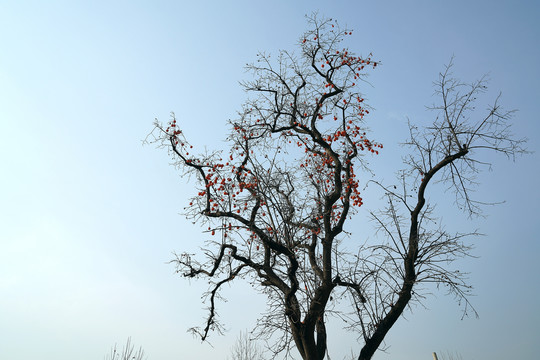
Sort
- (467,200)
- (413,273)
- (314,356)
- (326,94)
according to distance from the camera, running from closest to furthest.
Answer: (314,356)
(413,273)
(467,200)
(326,94)

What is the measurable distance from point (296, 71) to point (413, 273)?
180 inches

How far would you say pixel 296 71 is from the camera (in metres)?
7.81

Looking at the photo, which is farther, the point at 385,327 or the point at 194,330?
the point at 194,330

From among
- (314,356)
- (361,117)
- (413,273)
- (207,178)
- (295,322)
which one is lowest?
(314,356)

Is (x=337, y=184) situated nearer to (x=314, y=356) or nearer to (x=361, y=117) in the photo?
(x=361, y=117)

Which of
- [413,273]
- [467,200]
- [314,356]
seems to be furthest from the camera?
[467,200]

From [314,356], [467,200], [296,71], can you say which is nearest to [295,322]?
[314,356]

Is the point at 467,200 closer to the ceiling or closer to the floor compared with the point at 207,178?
closer to the floor

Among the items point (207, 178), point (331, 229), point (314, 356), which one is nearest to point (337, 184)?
point (331, 229)

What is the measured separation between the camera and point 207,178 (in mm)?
7152

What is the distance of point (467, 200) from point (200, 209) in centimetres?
505

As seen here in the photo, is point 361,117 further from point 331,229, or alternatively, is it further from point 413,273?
point 413,273

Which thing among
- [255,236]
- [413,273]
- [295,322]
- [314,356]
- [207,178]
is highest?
[207,178]

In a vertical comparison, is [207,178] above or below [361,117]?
below
